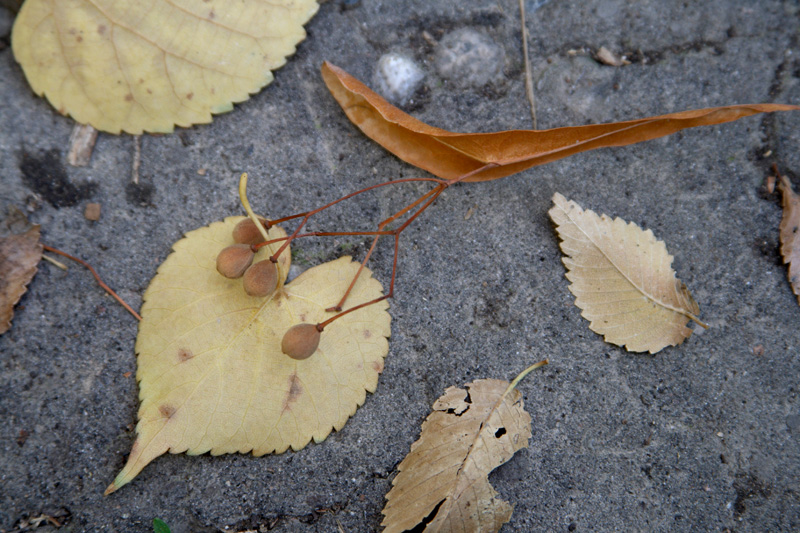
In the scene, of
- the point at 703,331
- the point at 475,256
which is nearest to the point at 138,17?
the point at 475,256

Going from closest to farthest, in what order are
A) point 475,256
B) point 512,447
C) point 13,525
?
1. point 13,525
2. point 512,447
3. point 475,256

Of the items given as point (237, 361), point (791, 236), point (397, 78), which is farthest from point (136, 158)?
point (791, 236)

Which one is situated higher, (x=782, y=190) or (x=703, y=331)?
(x=782, y=190)

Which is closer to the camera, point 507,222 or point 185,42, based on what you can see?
point 185,42

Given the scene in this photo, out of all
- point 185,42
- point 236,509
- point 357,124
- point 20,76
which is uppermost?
point 185,42

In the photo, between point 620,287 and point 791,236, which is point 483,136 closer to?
point 620,287

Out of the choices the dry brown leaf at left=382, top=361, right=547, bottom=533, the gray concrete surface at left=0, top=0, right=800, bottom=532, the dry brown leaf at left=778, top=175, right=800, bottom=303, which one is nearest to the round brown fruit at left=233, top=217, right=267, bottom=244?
the gray concrete surface at left=0, top=0, right=800, bottom=532

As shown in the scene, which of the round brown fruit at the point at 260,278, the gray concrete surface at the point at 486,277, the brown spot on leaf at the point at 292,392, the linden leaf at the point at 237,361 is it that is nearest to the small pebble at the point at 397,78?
the gray concrete surface at the point at 486,277

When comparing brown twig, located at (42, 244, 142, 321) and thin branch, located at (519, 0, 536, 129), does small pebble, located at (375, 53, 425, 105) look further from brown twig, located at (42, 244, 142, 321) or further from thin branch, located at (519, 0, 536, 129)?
brown twig, located at (42, 244, 142, 321)

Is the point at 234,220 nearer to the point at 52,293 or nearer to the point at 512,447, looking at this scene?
the point at 52,293
